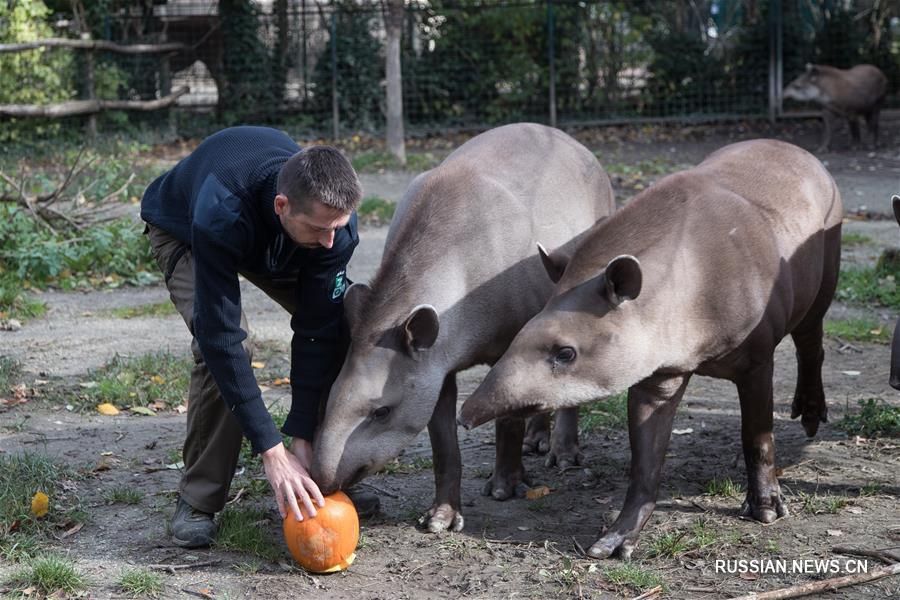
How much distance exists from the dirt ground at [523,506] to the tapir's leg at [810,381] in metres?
0.12

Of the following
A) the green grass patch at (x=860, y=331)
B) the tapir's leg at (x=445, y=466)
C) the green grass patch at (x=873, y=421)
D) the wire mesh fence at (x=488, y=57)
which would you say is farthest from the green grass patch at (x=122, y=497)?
the wire mesh fence at (x=488, y=57)

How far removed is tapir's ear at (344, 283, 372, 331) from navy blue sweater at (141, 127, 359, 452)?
0.11 feet

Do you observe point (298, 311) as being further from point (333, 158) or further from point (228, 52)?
point (228, 52)

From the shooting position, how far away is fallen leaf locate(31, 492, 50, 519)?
5.00 metres

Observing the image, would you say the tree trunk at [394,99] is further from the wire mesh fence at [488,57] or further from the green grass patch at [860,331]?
the green grass patch at [860,331]

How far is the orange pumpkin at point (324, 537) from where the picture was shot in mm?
4414

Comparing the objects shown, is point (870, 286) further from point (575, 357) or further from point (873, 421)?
point (575, 357)

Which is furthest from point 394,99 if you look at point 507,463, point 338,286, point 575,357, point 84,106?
point 575,357

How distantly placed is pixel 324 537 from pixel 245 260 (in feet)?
3.67

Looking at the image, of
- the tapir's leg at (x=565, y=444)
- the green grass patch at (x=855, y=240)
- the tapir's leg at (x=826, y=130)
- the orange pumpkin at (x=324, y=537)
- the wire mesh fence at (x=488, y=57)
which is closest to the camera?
the orange pumpkin at (x=324, y=537)

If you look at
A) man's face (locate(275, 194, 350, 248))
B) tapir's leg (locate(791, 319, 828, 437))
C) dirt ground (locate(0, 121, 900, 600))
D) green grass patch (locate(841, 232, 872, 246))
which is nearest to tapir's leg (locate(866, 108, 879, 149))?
green grass patch (locate(841, 232, 872, 246))

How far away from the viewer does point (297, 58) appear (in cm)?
1867

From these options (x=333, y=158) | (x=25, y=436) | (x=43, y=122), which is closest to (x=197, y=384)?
(x=333, y=158)

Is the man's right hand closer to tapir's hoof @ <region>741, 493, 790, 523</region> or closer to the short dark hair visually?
the short dark hair
